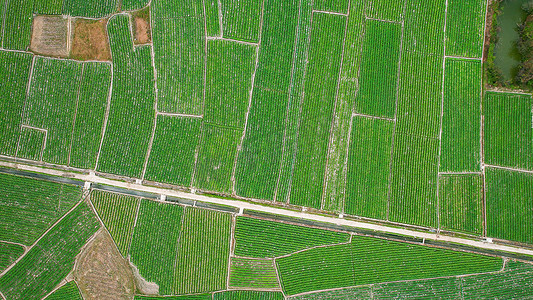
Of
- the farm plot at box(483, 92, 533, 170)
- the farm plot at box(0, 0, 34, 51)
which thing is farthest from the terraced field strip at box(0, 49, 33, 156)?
the farm plot at box(483, 92, 533, 170)

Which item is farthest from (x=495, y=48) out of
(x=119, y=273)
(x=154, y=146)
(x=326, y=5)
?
(x=119, y=273)

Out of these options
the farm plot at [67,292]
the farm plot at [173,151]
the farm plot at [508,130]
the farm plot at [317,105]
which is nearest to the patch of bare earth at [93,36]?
the farm plot at [173,151]

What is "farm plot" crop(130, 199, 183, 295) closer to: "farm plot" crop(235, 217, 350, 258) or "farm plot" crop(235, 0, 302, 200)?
"farm plot" crop(235, 217, 350, 258)

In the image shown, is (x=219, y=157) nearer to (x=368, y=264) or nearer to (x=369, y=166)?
(x=369, y=166)

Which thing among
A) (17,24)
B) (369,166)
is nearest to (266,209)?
(369,166)

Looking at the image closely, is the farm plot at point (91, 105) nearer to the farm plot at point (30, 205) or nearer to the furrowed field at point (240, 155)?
the furrowed field at point (240, 155)

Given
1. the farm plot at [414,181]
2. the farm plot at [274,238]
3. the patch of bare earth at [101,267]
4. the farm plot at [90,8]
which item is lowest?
the patch of bare earth at [101,267]

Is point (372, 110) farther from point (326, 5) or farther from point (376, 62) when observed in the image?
point (326, 5)
